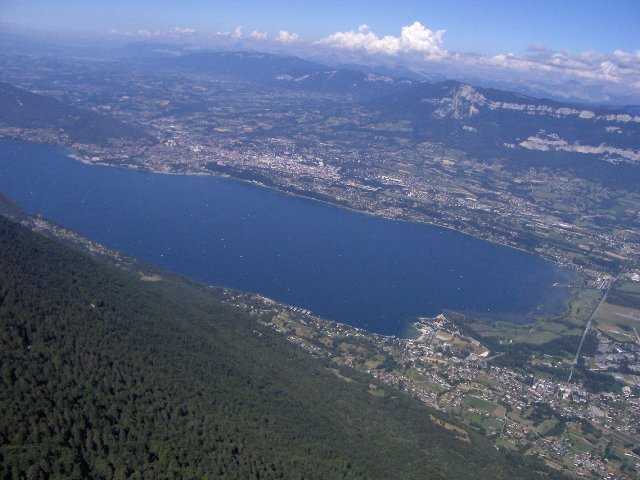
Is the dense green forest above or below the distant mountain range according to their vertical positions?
below

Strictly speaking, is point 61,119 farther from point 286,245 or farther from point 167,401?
point 167,401

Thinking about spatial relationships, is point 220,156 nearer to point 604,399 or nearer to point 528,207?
point 528,207

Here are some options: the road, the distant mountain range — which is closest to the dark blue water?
the road

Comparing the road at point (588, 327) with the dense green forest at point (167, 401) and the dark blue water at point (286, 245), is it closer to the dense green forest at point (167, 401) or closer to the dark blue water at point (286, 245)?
the dark blue water at point (286, 245)

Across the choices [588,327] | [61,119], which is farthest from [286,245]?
[61,119]

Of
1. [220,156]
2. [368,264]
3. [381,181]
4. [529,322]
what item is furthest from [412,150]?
[529,322]

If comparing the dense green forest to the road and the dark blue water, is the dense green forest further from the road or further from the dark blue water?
the road

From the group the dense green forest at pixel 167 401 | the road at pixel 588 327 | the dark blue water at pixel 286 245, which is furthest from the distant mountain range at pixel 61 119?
the road at pixel 588 327
